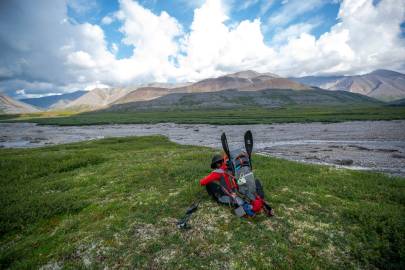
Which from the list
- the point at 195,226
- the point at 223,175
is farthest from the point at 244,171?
the point at 195,226

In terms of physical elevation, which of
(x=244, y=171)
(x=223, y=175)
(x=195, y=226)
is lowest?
(x=195, y=226)

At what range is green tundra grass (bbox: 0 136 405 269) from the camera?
28.2 ft

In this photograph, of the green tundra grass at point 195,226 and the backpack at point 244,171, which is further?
the backpack at point 244,171

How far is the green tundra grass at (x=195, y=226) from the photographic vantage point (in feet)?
28.2

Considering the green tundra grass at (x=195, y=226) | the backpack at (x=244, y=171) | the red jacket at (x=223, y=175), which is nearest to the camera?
the green tundra grass at (x=195, y=226)

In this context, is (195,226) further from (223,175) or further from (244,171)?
(244,171)

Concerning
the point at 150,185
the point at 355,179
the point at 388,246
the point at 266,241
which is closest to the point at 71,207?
the point at 150,185

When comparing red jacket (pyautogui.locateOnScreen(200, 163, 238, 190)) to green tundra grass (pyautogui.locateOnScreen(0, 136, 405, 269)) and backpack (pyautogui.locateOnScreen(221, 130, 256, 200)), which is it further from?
green tundra grass (pyautogui.locateOnScreen(0, 136, 405, 269))

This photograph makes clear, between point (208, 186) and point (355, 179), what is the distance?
13285mm

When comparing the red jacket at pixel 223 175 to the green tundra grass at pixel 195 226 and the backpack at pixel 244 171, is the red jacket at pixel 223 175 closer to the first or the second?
the backpack at pixel 244 171

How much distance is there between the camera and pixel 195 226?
1077 centimetres

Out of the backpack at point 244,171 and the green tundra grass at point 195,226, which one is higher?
the backpack at point 244,171

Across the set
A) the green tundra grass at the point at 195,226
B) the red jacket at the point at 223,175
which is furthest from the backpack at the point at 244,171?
the green tundra grass at the point at 195,226

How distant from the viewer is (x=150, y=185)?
1692 centimetres
